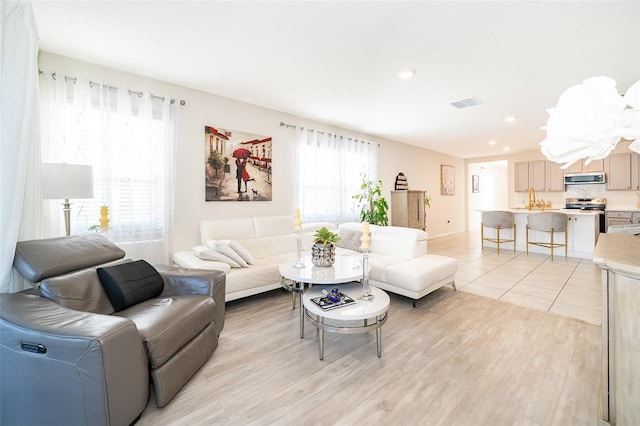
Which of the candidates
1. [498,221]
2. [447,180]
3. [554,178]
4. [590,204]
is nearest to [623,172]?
[590,204]

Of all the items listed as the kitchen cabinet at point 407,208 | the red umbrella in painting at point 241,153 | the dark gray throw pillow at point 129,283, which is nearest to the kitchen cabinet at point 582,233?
the kitchen cabinet at point 407,208

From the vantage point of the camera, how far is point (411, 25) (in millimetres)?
2242

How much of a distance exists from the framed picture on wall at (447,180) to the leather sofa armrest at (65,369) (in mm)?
8251

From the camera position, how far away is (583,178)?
643 cm

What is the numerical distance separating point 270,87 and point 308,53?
0.96m

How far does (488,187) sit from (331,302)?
33.1ft

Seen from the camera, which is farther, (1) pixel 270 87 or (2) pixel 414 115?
(2) pixel 414 115

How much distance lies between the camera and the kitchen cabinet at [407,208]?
6.14 m

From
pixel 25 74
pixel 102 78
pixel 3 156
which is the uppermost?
pixel 102 78

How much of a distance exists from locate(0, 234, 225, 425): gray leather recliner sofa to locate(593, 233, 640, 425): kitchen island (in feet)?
7.02

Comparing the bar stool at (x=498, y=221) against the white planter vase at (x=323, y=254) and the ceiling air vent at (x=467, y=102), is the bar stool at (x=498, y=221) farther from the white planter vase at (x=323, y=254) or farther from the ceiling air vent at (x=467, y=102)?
the white planter vase at (x=323, y=254)

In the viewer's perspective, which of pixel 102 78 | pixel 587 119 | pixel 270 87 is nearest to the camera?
pixel 587 119

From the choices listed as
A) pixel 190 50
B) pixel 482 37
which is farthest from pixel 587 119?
pixel 190 50

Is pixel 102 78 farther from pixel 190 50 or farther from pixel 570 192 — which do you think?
pixel 570 192
